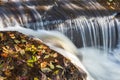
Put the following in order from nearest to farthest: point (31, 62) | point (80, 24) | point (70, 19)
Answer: point (31, 62)
point (70, 19)
point (80, 24)

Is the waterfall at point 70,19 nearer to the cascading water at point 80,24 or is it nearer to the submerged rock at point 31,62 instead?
the cascading water at point 80,24

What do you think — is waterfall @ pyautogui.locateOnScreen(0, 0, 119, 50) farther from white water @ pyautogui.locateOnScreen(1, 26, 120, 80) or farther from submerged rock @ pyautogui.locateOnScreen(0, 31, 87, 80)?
submerged rock @ pyautogui.locateOnScreen(0, 31, 87, 80)

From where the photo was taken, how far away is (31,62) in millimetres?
4520

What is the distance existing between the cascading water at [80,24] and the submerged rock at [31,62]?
1522mm

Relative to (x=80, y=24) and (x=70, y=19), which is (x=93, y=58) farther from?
(x=70, y=19)

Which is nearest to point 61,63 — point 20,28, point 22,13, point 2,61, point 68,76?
point 68,76

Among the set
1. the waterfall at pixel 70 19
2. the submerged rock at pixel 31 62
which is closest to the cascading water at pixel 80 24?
the waterfall at pixel 70 19

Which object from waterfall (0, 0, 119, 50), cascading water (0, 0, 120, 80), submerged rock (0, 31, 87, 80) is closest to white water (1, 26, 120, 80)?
cascading water (0, 0, 120, 80)

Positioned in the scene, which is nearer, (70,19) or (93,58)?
(70,19)

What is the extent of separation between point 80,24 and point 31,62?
3.06 meters

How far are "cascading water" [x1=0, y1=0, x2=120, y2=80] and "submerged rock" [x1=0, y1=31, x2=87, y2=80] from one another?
4.99ft

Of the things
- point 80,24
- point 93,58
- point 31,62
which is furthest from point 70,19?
point 31,62

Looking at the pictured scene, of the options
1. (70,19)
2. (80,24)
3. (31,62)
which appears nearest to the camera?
(31,62)

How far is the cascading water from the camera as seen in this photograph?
676cm
